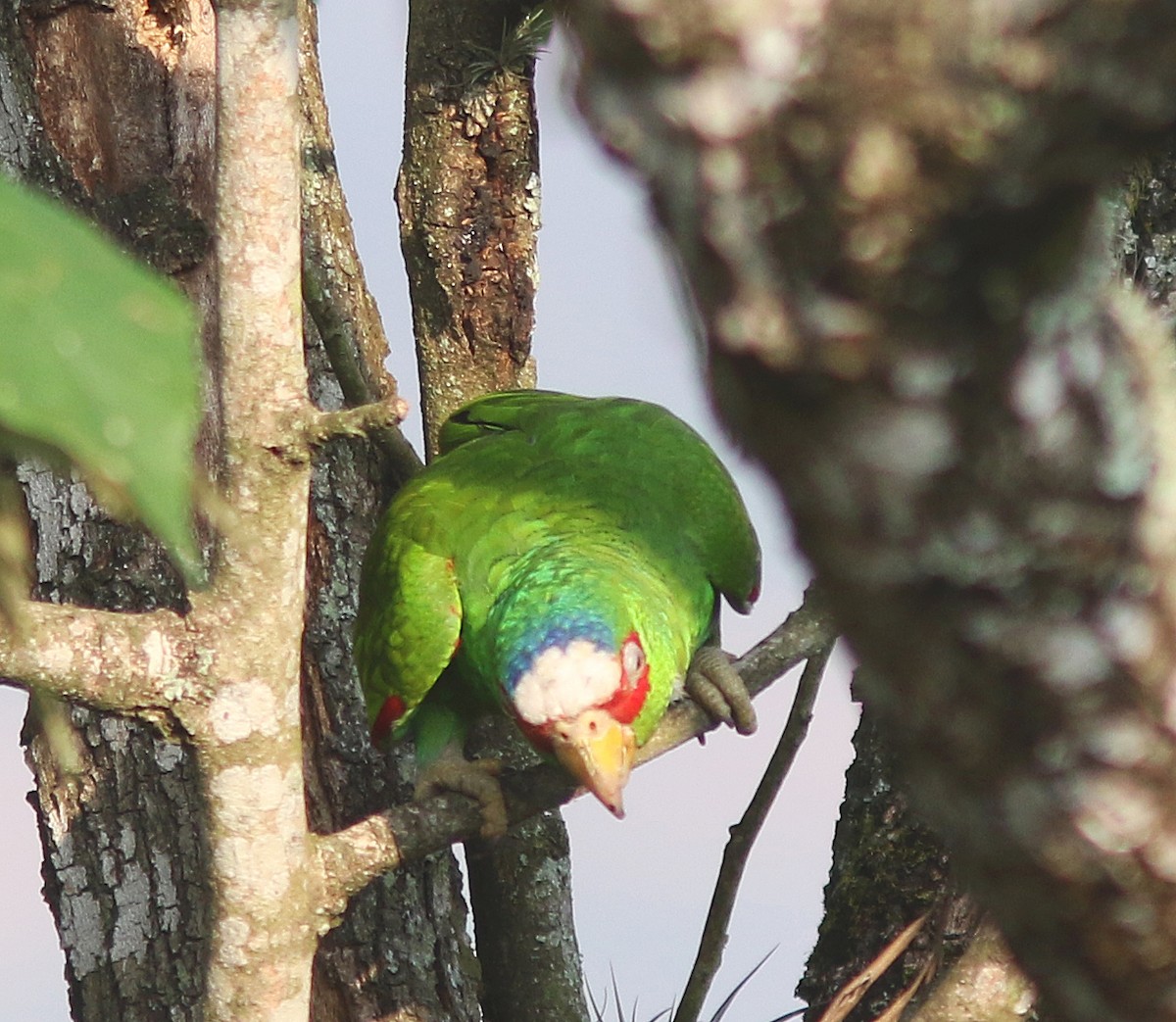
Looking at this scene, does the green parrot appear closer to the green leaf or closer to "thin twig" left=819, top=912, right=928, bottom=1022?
"thin twig" left=819, top=912, right=928, bottom=1022

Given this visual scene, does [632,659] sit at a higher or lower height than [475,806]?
higher

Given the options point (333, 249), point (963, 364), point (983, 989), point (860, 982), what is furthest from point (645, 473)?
point (963, 364)

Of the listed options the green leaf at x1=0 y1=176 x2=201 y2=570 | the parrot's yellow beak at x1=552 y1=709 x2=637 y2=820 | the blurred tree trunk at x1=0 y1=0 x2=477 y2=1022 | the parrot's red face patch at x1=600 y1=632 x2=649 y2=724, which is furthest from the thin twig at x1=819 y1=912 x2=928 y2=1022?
the green leaf at x1=0 y1=176 x2=201 y2=570

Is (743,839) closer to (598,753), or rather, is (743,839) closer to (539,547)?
(598,753)

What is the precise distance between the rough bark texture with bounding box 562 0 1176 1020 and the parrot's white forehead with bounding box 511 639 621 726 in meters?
1.55

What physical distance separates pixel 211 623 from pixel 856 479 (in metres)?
1.31

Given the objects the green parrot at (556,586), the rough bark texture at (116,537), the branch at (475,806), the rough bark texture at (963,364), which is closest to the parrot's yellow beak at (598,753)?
the green parrot at (556,586)

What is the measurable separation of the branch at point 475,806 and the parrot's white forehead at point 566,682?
195mm

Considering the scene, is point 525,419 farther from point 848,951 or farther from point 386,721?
point 848,951

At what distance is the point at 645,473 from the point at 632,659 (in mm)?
675

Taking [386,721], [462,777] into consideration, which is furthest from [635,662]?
[386,721]

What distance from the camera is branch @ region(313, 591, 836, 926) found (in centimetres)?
205

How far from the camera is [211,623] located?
1844mm

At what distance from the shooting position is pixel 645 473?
3.06 meters
